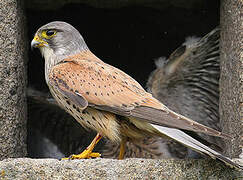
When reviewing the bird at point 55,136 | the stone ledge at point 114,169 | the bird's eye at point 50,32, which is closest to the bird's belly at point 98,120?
the stone ledge at point 114,169

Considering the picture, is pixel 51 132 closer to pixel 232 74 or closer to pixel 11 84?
pixel 11 84

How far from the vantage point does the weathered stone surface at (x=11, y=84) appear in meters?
3.22

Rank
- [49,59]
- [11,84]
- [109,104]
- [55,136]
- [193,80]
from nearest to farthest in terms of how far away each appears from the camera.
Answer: [109,104] < [11,84] < [49,59] < [193,80] < [55,136]

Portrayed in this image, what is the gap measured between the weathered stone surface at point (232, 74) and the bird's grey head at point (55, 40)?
46.1 inches

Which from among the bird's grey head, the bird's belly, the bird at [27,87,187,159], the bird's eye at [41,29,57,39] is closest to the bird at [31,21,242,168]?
the bird's belly

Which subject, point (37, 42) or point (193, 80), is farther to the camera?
point (193, 80)

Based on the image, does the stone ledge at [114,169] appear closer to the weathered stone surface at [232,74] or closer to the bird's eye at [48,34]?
the weathered stone surface at [232,74]

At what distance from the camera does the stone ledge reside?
8.75 feet

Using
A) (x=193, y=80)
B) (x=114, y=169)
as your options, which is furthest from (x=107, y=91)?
(x=193, y=80)

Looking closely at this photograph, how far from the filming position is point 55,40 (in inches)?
137

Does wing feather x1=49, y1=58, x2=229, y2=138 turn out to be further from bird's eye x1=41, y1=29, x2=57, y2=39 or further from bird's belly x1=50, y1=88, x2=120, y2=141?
bird's eye x1=41, y1=29, x2=57, y2=39

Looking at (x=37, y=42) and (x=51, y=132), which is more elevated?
(x=37, y=42)

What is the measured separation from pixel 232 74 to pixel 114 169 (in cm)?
122

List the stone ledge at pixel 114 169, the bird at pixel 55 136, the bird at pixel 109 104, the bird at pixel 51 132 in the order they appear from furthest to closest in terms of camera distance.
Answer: the bird at pixel 51 132
the bird at pixel 55 136
the bird at pixel 109 104
the stone ledge at pixel 114 169
